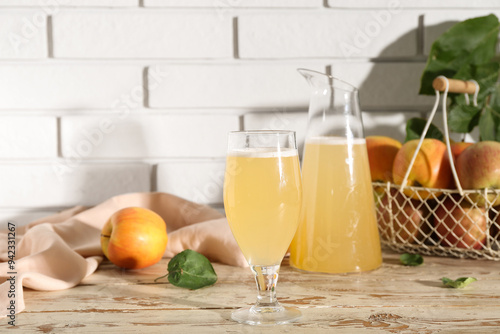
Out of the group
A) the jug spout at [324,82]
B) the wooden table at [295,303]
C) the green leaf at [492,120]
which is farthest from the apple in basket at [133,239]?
the green leaf at [492,120]

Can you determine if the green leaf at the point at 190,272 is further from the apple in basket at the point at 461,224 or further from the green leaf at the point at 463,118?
the green leaf at the point at 463,118

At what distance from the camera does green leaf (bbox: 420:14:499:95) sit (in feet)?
4.05

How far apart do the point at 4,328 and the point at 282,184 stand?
0.41 metres

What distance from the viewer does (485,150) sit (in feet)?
3.19

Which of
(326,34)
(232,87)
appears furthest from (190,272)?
(326,34)

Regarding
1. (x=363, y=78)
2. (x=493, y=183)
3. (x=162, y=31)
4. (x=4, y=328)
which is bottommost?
(x=4, y=328)

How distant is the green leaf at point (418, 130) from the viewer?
1221mm

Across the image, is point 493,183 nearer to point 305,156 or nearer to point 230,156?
point 305,156

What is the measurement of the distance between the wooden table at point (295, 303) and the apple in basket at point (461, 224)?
1.8 inches

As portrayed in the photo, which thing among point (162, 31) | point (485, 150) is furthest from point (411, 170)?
point (162, 31)

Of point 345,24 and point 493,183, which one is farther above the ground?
point 345,24

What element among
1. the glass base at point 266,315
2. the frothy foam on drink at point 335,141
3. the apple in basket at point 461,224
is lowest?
the glass base at point 266,315

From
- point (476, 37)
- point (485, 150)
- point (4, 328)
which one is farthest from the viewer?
point (476, 37)

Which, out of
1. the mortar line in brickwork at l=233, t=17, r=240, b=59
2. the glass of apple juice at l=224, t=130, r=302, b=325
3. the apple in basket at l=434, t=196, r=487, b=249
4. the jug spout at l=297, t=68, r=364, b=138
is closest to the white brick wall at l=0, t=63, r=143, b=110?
the mortar line in brickwork at l=233, t=17, r=240, b=59
